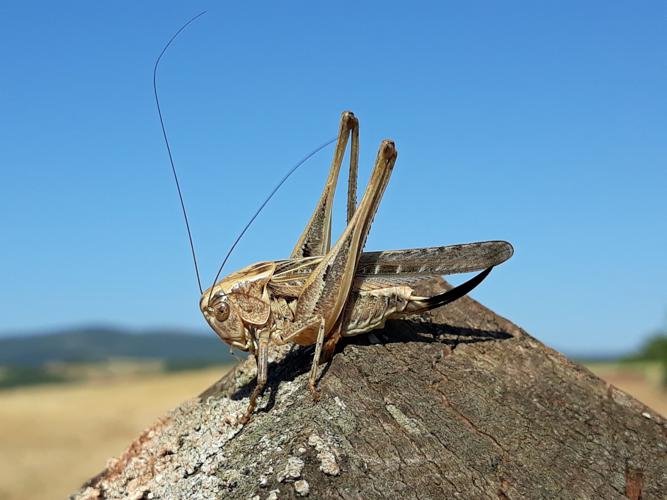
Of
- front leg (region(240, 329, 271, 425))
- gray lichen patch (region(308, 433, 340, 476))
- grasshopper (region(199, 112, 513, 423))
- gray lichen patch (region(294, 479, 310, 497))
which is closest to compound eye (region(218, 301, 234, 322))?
grasshopper (region(199, 112, 513, 423))

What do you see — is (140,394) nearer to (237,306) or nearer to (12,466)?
(12,466)

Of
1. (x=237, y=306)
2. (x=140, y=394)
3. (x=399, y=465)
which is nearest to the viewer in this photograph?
(x=399, y=465)

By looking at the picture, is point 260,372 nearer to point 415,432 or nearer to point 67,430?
point 415,432

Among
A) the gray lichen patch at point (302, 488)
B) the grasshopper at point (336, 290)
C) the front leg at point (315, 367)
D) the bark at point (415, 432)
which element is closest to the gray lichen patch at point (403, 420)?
the bark at point (415, 432)

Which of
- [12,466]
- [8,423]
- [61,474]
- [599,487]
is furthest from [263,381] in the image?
[8,423]

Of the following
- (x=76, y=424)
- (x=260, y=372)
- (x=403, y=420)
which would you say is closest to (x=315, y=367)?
(x=260, y=372)

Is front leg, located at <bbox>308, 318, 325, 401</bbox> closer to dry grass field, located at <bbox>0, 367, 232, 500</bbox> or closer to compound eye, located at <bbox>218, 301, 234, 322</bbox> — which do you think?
compound eye, located at <bbox>218, 301, 234, 322</bbox>
